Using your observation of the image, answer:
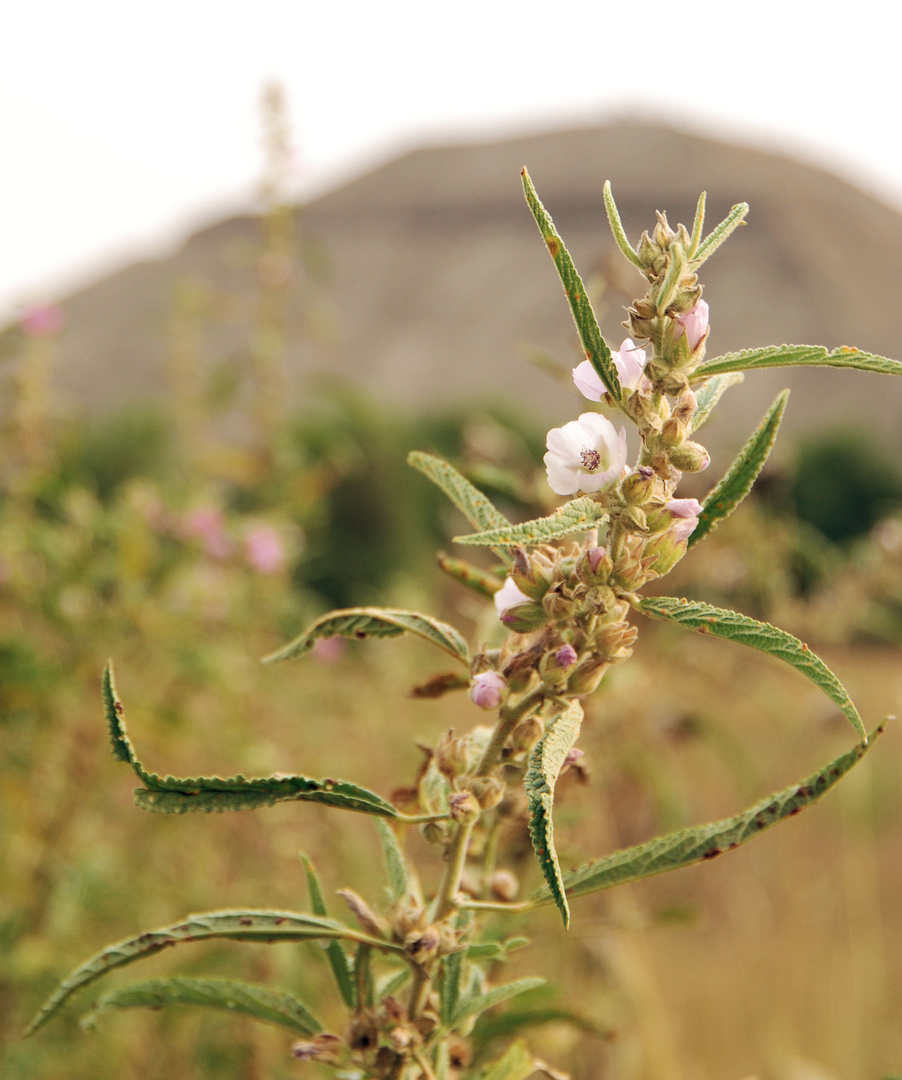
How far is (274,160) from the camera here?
75.4 inches

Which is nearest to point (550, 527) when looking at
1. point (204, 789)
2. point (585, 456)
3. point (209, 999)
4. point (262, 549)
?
point (585, 456)

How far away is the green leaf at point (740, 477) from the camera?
37 centimetres

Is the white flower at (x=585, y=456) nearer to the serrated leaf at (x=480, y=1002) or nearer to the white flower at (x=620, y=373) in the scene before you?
the white flower at (x=620, y=373)

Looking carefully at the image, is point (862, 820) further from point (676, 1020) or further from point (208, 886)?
point (208, 886)

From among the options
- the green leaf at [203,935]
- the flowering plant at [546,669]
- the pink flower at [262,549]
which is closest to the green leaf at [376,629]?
the flowering plant at [546,669]

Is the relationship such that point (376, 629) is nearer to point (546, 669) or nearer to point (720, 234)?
point (546, 669)

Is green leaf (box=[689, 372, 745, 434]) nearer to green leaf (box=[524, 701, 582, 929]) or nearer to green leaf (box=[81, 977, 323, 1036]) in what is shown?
green leaf (box=[524, 701, 582, 929])

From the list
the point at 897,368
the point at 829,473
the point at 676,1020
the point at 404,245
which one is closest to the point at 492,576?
the point at 897,368

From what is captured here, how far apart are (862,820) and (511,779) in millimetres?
2793

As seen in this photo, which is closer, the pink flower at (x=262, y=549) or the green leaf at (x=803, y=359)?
the green leaf at (x=803, y=359)

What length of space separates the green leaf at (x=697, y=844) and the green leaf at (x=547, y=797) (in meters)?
0.08

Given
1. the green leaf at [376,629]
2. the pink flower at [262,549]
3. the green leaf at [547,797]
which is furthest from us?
the pink flower at [262,549]

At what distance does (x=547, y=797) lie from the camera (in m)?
0.28

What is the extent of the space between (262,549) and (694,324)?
4.06 ft
